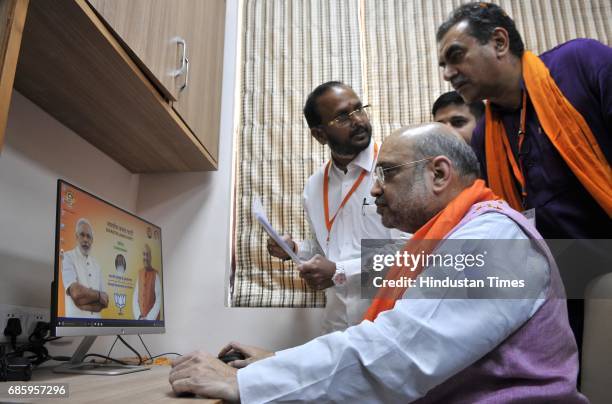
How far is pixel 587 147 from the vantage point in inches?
49.1

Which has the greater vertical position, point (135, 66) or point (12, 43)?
point (135, 66)

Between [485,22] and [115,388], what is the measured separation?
1.55m

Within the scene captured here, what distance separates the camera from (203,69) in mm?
2053

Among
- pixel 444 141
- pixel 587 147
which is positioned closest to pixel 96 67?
pixel 444 141

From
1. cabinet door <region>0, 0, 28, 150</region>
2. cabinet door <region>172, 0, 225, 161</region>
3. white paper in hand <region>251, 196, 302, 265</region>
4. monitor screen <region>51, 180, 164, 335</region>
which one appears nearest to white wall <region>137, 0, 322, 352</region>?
cabinet door <region>172, 0, 225, 161</region>

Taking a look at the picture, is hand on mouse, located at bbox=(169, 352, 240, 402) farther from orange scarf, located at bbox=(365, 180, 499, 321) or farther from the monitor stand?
the monitor stand

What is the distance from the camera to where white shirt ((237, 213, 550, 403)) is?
733mm

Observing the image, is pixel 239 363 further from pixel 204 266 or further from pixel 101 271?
pixel 204 266

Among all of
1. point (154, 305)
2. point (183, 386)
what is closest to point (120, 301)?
point (154, 305)

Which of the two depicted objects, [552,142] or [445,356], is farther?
[552,142]

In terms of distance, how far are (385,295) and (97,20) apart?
0.97 m

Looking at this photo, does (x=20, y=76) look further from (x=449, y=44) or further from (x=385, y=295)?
(x=449, y=44)

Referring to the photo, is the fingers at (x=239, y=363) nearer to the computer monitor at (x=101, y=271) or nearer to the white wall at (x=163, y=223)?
the computer monitor at (x=101, y=271)

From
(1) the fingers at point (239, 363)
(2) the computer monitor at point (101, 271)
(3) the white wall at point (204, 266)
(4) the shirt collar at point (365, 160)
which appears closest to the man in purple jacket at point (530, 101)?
(4) the shirt collar at point (365, 160)
